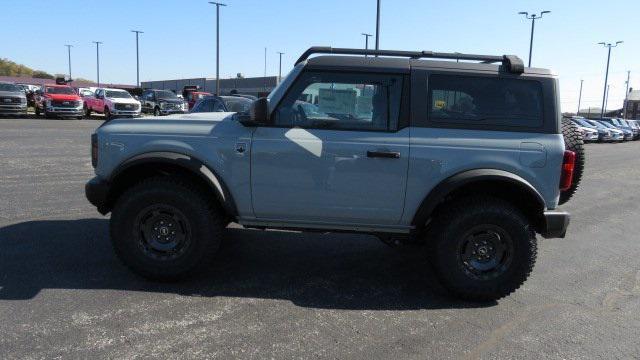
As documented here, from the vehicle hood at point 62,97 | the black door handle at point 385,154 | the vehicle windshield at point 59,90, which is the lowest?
the black door handle at point 385,154

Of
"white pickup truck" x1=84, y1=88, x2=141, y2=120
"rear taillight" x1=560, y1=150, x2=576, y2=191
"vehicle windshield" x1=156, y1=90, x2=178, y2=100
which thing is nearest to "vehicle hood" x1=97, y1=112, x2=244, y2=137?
"rear taillight" x1=560, y1=150, x2=576, y2=191

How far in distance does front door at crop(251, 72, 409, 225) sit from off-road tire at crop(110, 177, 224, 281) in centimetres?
50

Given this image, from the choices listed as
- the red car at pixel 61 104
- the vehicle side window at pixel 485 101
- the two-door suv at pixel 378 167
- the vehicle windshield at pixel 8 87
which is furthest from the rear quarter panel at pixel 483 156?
the vehicle windshield at pixel 8 87

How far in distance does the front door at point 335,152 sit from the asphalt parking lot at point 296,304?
775 millimetres

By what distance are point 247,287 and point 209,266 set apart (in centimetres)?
54

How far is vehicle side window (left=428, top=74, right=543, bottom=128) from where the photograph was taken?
4180mm

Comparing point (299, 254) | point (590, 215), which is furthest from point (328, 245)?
point (590, 215)

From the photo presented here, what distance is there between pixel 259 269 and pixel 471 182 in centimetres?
218

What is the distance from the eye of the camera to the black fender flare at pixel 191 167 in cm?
422

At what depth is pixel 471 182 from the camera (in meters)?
4.11

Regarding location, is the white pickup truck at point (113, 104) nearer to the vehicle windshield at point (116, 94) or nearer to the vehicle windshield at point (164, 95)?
the vehicle windshield at point (116, 94)

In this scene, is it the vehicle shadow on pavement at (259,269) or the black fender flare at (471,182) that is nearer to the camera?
the black fender flare at (471,182)

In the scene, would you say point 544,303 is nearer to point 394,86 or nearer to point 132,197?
point 394,86

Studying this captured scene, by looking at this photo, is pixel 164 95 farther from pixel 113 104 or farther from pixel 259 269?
pixel 259 269
